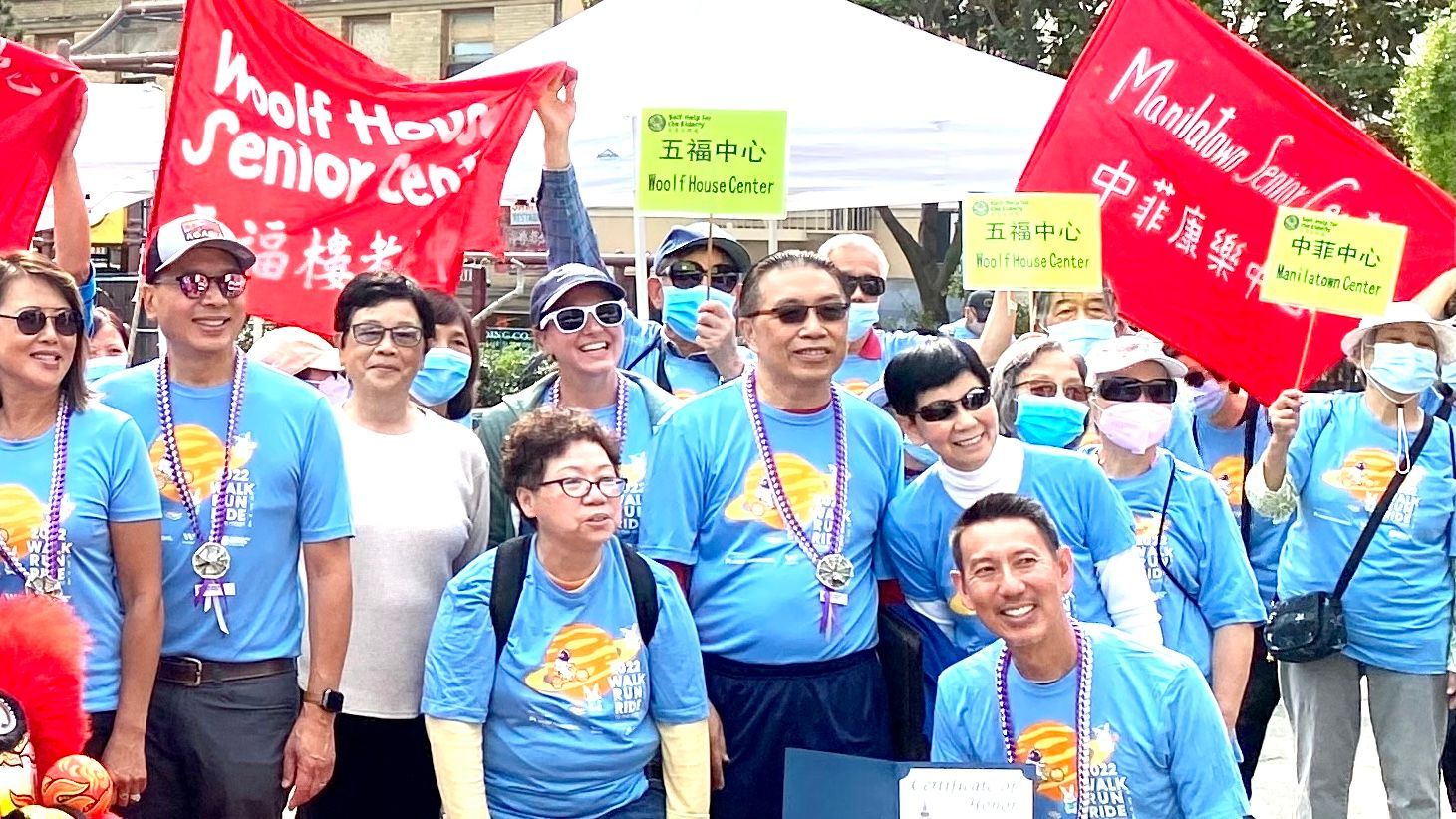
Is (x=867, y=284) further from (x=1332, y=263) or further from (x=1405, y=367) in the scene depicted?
(x=1405, y=367)

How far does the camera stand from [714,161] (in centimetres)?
597

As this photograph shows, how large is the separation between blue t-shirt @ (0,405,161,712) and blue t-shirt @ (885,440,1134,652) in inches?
69.6

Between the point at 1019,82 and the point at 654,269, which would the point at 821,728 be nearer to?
the point at 654,269

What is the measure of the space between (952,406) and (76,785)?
212 centimetres

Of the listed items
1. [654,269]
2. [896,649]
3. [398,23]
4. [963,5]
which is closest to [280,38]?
[654,269]

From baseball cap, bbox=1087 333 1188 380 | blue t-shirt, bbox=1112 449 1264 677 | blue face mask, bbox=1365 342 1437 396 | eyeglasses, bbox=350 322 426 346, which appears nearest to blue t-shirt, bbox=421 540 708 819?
eyeglasses, bbox=350 322 426 346

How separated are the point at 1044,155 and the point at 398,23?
27072mm

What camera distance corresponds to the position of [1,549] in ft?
12.0

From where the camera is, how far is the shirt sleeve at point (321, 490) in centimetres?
410

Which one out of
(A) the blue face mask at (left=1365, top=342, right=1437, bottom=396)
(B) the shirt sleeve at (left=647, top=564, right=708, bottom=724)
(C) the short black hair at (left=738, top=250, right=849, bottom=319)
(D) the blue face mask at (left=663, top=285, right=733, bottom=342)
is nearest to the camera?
(B) the shirt sleeve at (left=647, top=564, right=708, bottom=724)

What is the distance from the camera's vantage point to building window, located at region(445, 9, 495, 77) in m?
31.4

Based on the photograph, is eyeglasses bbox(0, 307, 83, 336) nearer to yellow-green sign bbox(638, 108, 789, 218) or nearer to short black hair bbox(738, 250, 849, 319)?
short black hair bbox(738, 250, 849, 319)

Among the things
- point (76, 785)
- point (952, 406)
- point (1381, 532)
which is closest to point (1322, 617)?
point (1381, 532)

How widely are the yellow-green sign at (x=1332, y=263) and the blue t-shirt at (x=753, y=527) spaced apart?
1.92m
